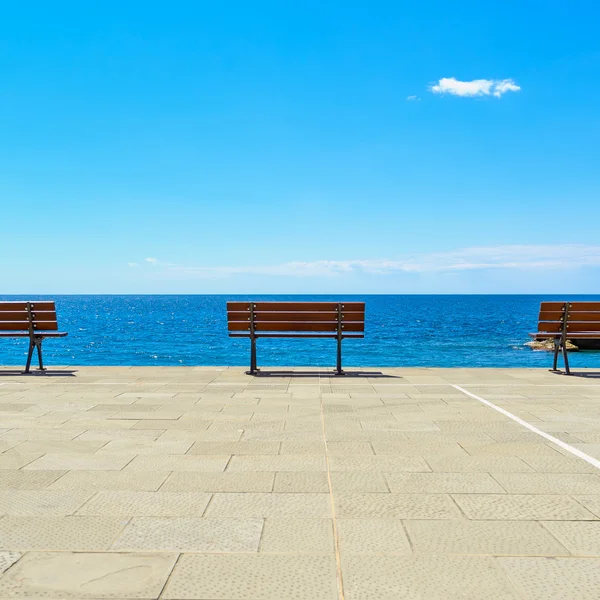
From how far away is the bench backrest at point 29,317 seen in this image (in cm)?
1056

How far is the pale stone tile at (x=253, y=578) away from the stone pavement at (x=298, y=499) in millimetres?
10

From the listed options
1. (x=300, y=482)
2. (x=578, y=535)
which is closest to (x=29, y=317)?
(x=300, y=482)

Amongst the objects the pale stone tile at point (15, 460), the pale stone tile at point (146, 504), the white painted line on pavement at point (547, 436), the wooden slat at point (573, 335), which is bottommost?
the white painted line on pavement at point (547, 436)

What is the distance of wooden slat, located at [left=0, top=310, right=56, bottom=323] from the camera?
34.7ft

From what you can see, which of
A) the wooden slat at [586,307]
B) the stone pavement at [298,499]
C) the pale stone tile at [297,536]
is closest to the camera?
the stone pavement at [298,499]

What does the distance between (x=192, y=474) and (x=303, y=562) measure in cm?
173

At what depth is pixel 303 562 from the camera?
304 cm

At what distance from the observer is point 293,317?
10375mm

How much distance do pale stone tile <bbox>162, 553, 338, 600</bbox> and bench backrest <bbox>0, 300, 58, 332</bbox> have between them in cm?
869

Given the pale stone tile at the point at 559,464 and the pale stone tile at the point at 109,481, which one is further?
the pale stone tile at the point at 559,464

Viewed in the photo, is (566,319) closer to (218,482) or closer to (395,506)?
(395,506)

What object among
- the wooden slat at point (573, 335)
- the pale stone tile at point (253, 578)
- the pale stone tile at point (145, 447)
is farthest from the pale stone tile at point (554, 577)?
the wooden slat at point (573, 335)

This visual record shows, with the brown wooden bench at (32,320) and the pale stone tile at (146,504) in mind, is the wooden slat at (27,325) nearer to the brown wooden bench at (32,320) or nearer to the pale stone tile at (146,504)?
the brown wooden bench at (32,320)

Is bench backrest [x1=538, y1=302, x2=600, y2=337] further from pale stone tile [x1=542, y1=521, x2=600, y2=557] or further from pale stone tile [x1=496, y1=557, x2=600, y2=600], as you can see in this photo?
pale stone tile [x1=496, y1=557, x2=600, y2=600]
